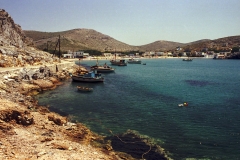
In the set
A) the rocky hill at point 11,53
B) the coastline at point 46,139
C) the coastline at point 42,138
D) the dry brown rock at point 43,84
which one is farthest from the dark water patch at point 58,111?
the rocky hill at point 11,53

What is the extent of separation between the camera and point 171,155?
17469mm

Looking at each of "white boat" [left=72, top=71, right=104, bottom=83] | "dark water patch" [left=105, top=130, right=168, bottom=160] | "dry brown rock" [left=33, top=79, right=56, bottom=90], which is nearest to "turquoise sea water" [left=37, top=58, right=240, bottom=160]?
"dark water patch" [left=105, top=130, right=168, bottom=160]

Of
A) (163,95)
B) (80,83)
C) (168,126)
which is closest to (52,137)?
(168,126)

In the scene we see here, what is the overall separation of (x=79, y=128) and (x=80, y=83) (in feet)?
111

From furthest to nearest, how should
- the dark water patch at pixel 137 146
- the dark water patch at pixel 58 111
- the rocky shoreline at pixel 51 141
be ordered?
the dark water patch at pixel 58 111
the dark water patch at pixel 137 146
the rocky shoreline at pixel 51 141

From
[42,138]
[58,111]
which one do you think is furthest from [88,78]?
[42,138]

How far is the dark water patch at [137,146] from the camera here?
679 inches

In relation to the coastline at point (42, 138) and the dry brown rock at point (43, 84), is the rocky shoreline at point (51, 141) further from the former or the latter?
the dry brown rock at point (43, 84)

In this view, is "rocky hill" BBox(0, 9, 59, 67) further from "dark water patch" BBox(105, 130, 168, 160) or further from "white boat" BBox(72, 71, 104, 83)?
"dark water patch" BBox(105, 130, 168, 160)

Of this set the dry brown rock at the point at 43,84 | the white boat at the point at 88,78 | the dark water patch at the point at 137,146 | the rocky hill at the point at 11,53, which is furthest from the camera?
the white boat at the point at 88,78

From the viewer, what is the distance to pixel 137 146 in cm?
1880

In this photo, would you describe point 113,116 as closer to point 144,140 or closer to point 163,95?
point 144,140

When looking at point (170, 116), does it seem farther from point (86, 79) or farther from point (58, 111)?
point (86, 79)

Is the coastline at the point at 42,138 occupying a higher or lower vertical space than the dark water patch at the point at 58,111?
higher
